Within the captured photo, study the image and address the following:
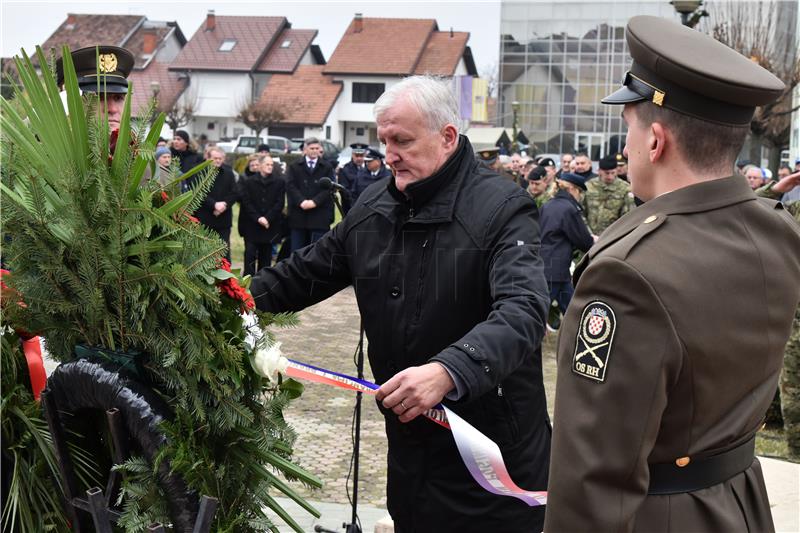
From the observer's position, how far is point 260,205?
14609 millimetres

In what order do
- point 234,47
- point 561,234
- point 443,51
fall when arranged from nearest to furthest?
point 561,234, point 443,51, point 234,47

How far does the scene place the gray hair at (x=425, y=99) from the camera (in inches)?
130

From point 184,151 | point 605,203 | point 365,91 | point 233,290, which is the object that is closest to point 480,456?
point 233,290

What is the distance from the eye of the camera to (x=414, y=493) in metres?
3.39

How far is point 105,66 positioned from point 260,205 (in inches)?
392

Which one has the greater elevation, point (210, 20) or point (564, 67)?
point (210, 20)

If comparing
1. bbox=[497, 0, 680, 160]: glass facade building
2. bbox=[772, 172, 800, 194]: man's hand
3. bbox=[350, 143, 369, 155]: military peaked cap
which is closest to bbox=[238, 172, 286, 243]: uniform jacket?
bbox=[350, 143, 369, 155]: military peaked cap

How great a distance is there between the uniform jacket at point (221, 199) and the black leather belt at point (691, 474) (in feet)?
37.6

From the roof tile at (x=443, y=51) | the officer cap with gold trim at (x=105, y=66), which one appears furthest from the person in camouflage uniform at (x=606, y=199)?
the roof tile at (x=443, y=51)

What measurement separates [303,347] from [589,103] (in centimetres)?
4376

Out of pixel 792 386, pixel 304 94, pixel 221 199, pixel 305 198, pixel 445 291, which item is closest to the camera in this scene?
pixel 445 291


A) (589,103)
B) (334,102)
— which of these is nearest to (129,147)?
(589,103)

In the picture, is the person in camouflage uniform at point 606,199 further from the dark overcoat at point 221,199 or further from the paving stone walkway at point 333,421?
the dark overcoat at point 221,199

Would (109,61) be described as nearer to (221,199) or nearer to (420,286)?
(420,286)
